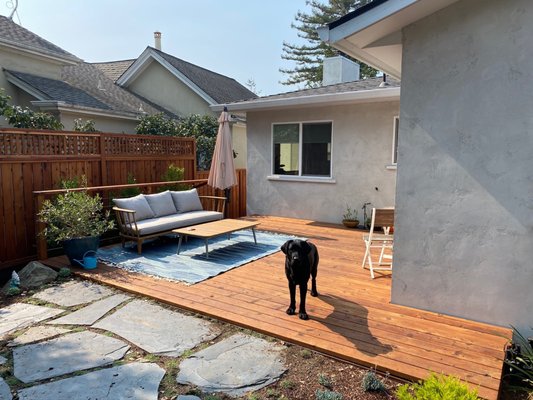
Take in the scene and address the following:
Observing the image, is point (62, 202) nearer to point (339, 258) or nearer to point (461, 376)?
point (339, 258)

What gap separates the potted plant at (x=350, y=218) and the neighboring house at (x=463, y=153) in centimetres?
444

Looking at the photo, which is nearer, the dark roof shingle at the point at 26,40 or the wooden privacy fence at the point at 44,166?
the wooden privacy fence at the point at 44,166

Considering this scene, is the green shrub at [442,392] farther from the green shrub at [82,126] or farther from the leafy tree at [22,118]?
the green shrub at [82,126]

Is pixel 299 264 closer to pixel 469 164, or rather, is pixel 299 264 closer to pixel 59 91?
pixel 469 164

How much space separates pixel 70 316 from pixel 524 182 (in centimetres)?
454

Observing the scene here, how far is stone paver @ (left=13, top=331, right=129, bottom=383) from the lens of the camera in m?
2.91

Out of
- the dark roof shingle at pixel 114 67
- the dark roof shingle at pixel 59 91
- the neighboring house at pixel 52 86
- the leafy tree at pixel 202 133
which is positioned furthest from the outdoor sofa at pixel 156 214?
the dark roof shingle at pixel 114 67

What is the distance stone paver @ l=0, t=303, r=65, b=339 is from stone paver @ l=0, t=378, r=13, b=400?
945 mm

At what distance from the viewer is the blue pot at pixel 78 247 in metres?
5.26

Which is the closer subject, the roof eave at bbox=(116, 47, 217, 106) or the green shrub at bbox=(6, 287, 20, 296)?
the green shrub at bbox=(6, 287, 20, 296)

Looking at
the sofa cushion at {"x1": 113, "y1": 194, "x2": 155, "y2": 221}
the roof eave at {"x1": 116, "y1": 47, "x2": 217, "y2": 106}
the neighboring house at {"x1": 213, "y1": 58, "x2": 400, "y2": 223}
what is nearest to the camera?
the sofa cushion at {"x1": 113, "y1": 194, "x2": 155, "y2": 221}

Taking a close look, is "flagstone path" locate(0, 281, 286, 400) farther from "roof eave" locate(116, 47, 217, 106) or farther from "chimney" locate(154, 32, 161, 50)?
"chimney" locate(154, 32, 161, 50)

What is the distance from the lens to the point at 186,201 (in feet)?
24.4

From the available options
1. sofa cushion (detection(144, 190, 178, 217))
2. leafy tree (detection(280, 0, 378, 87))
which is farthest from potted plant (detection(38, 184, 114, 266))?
leafy tree (detection(280, 0, 378, 87))
